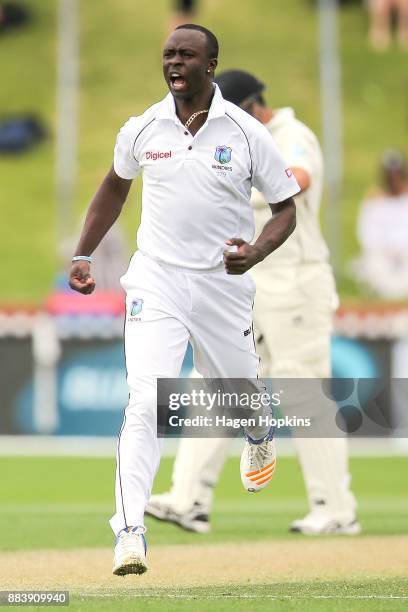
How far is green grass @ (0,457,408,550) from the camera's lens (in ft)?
29.5

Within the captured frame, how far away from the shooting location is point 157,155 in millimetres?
6574

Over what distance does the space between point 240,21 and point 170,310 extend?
28.7 meters

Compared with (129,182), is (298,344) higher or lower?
higher

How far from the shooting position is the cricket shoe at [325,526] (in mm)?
9008

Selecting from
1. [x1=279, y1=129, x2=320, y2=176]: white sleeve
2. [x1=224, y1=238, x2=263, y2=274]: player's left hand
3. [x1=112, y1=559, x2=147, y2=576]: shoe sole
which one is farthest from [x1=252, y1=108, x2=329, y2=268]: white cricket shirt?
[x1=112, y1=559, x2=147, y2=576]: shoe sole

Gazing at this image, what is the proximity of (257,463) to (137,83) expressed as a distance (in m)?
26.1

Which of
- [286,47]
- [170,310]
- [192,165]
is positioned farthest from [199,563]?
[286,47]

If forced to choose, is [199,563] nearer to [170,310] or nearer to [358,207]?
[170,310]

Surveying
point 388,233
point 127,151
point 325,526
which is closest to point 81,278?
point 127,151

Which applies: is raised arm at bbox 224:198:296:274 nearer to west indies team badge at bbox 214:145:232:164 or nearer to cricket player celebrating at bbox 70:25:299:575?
cricket player celebrating at bbox 70:25:299:575

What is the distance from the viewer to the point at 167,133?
259 inches

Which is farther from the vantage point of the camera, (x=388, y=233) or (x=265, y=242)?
(x=388, y=233)

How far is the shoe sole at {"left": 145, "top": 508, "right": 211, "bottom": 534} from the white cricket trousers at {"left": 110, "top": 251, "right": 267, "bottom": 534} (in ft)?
7.28

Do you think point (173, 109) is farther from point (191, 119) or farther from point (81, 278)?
point (81, 278)
